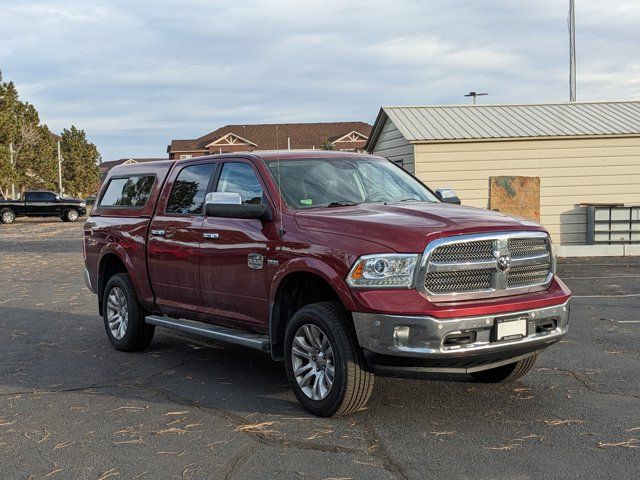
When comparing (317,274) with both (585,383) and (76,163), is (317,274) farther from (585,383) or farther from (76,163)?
(76,163)

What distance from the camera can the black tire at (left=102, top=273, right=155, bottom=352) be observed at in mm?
7840

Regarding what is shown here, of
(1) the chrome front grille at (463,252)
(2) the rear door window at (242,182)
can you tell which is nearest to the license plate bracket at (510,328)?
(1) the chrome front grille at (463,252)

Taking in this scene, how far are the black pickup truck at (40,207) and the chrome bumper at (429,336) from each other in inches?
1680

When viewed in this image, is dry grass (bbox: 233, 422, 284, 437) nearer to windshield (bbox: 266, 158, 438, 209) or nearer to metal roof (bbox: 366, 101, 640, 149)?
windshield (bbox: 266, 158, 438, 209)

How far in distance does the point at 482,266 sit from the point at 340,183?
67.4 inches

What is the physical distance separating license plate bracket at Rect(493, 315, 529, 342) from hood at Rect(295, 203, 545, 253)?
2.05ft

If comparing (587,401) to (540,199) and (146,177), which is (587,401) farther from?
(540,199)

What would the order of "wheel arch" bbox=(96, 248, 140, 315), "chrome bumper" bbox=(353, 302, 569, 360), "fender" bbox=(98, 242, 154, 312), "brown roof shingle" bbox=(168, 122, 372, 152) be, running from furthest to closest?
"brown roof shingle" bbox=(168, 122, 372, 152), "wheel arch" bbox=(96, 248, 140, 315), "fender" bbox=(98, 242, 154, 312), "chrome bumper" bbox=(353, 302, 569, 360)

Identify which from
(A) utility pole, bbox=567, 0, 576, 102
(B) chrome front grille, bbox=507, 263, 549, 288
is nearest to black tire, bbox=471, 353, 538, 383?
(B) chrome front grille, bbox=507, 263, 549, 288

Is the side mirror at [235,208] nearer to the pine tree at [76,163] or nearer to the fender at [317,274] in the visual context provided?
the fender at [317,274]

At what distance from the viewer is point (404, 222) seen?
5227 mm

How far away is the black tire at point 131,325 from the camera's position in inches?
309

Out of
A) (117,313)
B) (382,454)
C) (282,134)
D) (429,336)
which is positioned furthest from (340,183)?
(282,134)

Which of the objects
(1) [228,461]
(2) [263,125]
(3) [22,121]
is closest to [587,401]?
(1) [228,461]
